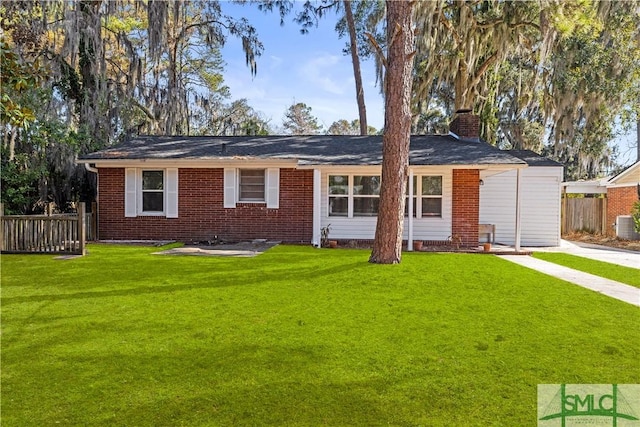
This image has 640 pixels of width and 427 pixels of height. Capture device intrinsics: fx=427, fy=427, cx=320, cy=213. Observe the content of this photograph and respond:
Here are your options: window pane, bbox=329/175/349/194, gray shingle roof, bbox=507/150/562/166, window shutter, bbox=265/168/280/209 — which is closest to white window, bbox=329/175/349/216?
window pane, bbox=329/175/349/194

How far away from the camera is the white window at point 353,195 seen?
43.5 feet

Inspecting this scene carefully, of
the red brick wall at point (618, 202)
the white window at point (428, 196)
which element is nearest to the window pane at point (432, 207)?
the white window at point (428, 196)

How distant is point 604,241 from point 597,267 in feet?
30.4

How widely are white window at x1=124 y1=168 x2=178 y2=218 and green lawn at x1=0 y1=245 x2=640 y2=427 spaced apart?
6051 millimetres

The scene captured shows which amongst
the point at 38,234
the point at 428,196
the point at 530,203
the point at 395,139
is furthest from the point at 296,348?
the point at 530,203

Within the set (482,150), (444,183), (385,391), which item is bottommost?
(385,391)

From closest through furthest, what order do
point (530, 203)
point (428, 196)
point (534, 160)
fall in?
point (428, 196), point (530, 203), point (534, 160)

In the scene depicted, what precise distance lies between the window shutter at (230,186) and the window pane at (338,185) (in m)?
3.04

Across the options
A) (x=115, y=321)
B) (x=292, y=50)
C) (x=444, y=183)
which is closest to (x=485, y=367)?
(x=115, y=321)

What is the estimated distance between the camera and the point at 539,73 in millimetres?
18422

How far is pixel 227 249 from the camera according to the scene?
11.4m

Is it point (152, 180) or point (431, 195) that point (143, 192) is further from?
point (431, 195)

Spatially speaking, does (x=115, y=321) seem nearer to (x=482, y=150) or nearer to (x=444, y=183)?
(x=444, y=183)

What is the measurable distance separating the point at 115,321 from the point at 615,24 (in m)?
18.6
